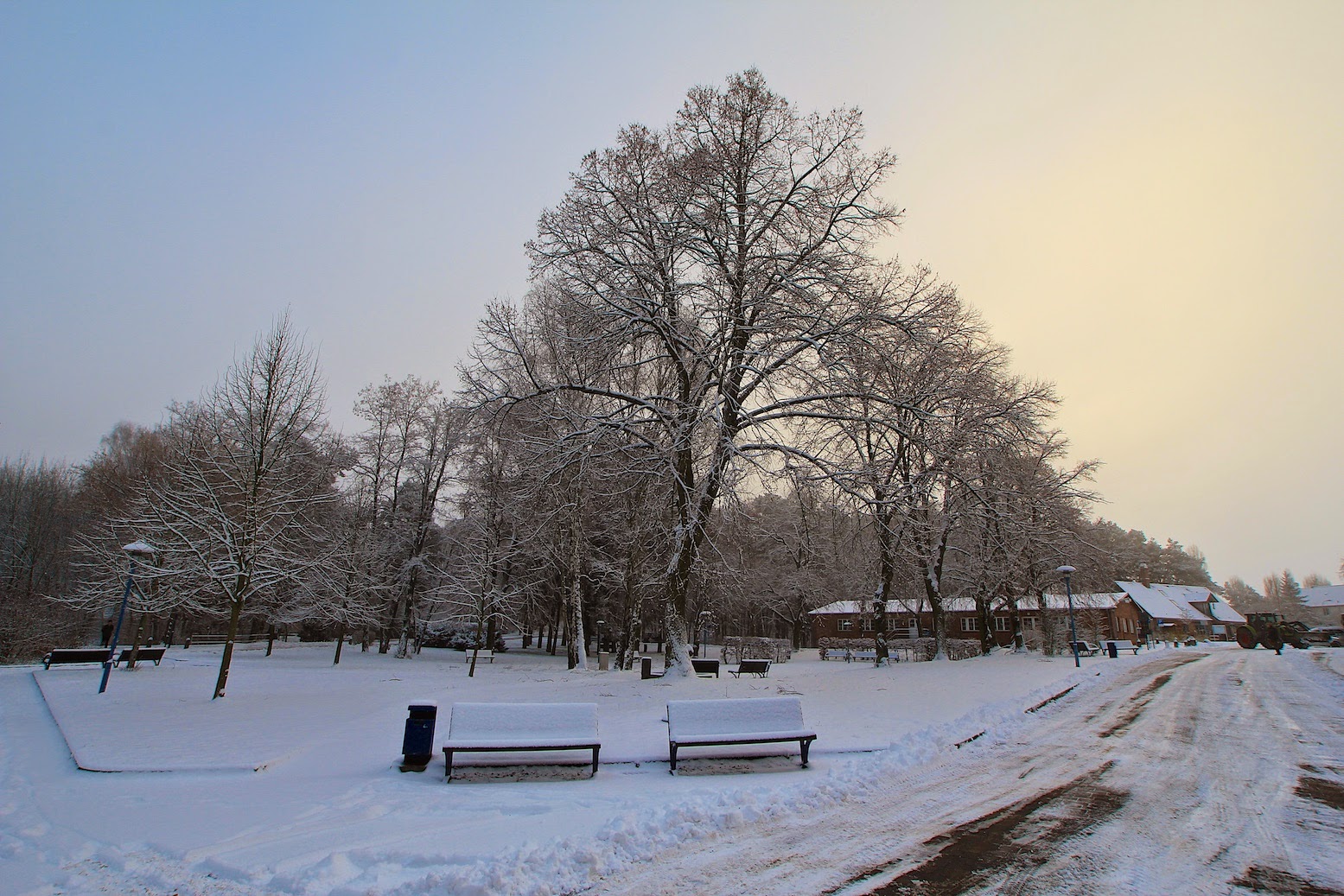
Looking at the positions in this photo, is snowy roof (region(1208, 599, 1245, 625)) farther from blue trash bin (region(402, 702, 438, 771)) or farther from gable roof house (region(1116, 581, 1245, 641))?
blue trash bin (region(402, 702, 438, 771))

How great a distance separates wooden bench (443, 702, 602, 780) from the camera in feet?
24.9

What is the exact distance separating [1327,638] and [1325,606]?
50.2 meters

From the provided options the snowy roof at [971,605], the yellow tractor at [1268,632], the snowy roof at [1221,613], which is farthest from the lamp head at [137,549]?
the snowy roof at [1221,613]

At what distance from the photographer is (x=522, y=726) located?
7832mm

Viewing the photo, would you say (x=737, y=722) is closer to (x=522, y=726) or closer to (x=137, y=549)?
(x=522, y=726)

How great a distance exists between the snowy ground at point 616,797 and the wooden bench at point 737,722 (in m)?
0.39

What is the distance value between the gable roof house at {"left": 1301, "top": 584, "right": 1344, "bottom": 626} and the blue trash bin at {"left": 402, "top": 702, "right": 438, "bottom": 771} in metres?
107

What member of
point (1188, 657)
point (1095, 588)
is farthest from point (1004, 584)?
point (1188, 657)

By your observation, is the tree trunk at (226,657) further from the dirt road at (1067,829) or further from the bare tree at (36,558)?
the dirt road at (1067,829)

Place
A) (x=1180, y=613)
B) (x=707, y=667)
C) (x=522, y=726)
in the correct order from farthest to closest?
(x=1180, y=613) → (x=707, y=667) → (x=522, y=726)

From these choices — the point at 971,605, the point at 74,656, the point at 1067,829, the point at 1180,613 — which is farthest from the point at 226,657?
the point at 1180,613

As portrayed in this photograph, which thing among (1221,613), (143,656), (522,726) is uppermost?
(1221,613)

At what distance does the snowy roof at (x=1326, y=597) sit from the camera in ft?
255

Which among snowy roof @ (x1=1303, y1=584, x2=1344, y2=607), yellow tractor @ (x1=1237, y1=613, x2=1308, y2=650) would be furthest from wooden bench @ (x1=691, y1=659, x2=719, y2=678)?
snowy roof @ (x1=1303, y1=584, x2=1344, y2=607)
